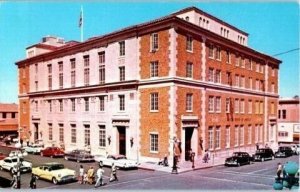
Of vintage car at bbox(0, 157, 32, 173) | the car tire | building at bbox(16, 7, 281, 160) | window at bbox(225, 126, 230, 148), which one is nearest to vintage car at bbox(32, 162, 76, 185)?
the car tire

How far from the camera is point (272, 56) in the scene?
7977 mm

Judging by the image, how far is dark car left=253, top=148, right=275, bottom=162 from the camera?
8617 millimetres

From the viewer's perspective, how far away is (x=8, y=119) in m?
9.00

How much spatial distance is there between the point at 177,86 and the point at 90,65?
8.09 feet

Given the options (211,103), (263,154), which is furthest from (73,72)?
(263,154)

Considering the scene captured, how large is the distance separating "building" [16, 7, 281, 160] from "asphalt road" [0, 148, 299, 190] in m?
0.92

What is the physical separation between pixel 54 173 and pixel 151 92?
3.45 meters

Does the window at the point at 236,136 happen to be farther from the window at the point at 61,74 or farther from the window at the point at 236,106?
the window at the point at 61,74

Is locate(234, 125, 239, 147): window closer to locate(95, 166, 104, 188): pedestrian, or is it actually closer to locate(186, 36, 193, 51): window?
locate(186, 36, 193, 51): window


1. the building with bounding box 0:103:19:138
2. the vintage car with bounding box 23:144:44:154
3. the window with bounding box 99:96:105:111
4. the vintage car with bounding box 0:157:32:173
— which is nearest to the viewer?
the vintage car with bounding box 0:157:32:173

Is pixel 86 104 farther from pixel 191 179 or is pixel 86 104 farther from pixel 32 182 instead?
pixel 191 179

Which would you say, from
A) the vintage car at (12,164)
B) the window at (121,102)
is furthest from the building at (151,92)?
the vintage car at (12,164)

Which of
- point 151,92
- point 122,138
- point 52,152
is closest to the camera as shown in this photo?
point 52,152

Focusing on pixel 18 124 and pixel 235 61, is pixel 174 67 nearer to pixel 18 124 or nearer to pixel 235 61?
pixel 235 61
